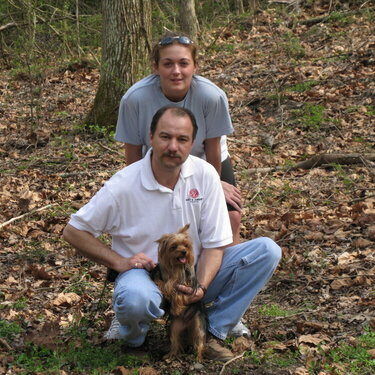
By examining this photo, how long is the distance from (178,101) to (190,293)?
4.81ft

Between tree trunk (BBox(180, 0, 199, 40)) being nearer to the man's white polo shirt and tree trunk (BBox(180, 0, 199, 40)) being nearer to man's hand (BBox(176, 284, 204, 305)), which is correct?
the man's white polo shirt

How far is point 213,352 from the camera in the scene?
4.37 meters

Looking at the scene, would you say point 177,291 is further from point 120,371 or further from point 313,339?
point 313,339

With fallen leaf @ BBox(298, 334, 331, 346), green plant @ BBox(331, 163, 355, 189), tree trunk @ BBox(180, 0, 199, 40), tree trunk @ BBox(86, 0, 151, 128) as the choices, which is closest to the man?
fallen leaf @ BBox(298, 334, 331, 346)

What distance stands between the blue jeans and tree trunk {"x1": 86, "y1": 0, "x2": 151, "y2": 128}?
18.0 ft

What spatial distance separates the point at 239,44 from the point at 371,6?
3.20 m

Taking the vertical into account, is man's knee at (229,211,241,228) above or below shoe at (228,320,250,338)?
above

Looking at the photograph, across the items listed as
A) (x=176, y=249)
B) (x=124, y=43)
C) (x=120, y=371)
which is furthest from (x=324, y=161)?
(x=120, y=371)

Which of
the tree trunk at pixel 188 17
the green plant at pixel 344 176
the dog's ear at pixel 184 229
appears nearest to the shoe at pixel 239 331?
the dog's ear at pixel 184 229

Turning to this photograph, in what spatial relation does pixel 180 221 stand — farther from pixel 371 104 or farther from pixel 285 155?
pixel 371 104

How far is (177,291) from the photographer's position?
4.18m

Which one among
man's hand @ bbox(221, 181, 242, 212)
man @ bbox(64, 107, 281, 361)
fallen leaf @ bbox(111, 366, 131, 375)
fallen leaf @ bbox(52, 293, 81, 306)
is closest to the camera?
fallen leaf @ bbox(111, 366, 131, 375)

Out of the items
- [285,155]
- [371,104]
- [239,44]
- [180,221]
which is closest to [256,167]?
[285,155]

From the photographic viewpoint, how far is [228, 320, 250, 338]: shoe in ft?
15.5
